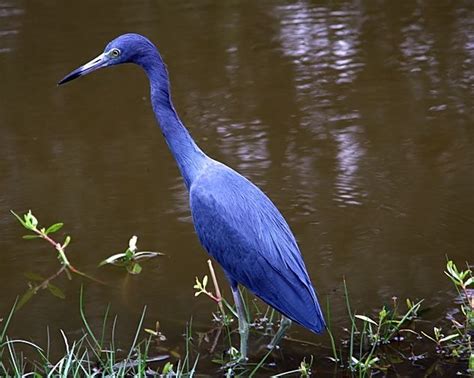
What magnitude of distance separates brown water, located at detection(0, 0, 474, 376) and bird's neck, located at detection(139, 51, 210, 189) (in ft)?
2.68

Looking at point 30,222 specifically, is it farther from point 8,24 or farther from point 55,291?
point 8,24

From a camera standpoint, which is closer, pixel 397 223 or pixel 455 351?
pixel 455 351

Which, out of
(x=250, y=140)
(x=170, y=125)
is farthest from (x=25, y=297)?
(x=250, y=140)

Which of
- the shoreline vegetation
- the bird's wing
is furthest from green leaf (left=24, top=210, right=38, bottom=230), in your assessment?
the bird's wing

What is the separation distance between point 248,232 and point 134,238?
0.98 m

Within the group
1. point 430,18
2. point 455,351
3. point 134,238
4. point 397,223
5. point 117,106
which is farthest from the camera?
point 430,18

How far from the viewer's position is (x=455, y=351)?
4664mm

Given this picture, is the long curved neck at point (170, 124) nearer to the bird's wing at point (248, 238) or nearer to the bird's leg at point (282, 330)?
the bird's wing at point (248, 238)

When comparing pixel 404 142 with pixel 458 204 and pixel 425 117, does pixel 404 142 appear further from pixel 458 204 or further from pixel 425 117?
pixel 458 204

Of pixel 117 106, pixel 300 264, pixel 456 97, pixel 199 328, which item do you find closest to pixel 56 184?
pixel 117 106

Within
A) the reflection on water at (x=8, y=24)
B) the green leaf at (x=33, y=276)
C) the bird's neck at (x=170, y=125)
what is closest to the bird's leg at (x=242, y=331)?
the bird's neck at (x=170, y=125)

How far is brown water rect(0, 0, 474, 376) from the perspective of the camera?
5609mm

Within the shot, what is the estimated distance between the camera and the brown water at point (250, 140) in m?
5.61

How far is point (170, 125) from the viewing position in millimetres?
5008
